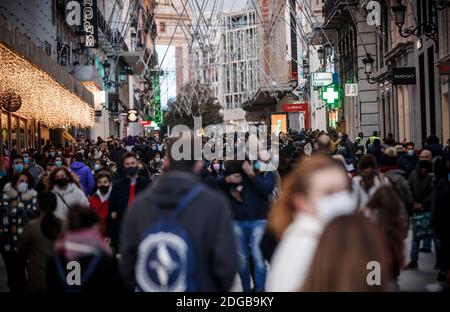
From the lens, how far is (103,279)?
547 centimetres

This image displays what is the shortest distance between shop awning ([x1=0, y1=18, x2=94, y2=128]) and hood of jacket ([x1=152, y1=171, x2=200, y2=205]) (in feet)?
45.4

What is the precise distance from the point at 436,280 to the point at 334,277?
28.3 ft

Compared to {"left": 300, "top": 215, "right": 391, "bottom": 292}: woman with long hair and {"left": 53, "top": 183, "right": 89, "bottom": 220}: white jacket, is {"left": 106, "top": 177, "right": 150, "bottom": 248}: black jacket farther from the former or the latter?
{"left": 300, "top": 215, "right": 391, "bottom": 292}: woman with long hair

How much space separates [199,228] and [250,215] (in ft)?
18.1

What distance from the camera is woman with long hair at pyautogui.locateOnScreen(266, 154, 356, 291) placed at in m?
4.54

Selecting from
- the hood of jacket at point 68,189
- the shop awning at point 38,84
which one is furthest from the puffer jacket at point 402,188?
the shop awning at point 38,84

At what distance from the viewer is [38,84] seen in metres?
29.7

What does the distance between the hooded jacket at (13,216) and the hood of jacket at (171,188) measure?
20.0 ft

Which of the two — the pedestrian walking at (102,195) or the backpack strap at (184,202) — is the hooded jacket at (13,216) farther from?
the backpack strap at (184,202)

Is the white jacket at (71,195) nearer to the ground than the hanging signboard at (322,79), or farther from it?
nearer to the ground

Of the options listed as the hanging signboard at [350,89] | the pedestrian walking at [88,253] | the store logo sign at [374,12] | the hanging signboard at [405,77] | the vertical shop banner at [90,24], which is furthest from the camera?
the vertical shop banner at [90,24]

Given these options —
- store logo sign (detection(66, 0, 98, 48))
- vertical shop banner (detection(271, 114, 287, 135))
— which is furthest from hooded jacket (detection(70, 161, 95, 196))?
vertical shop banner (detection(271, 114, 287, 135))

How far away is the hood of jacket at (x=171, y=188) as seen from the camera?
544 cm

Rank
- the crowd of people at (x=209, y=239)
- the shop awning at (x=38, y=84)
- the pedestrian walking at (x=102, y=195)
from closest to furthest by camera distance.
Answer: the crowd of people at (x=209, y=239) < the pedestrian walking at (x=102, y=195) < the shop awning at (x=38, y=84)
